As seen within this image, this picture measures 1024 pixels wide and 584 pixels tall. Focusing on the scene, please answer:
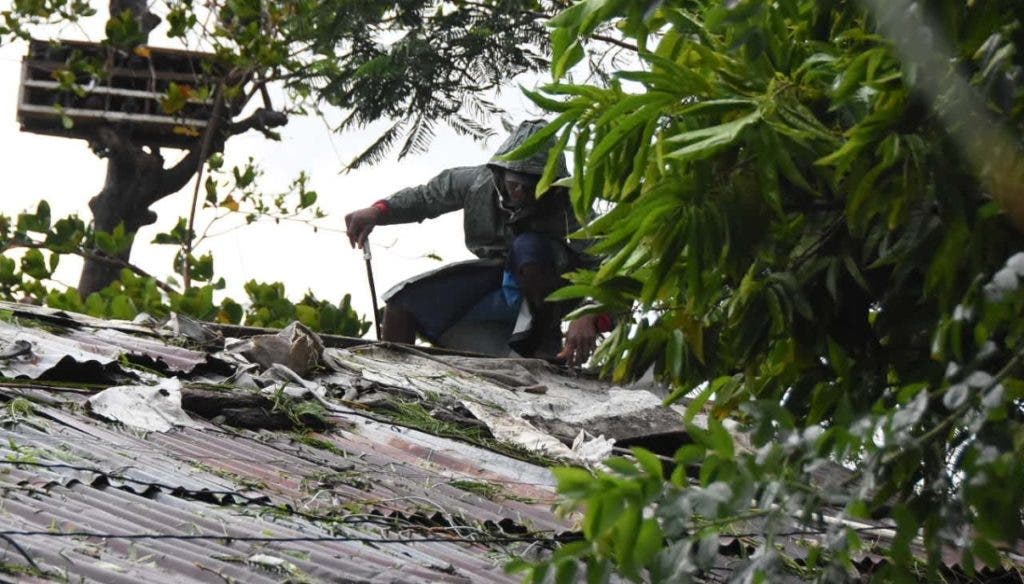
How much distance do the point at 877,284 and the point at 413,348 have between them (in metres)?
3.48

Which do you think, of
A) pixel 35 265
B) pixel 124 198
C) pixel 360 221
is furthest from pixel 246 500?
pixel 124 198

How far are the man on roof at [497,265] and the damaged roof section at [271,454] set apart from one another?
586 mm

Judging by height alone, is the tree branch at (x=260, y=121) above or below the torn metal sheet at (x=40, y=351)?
above

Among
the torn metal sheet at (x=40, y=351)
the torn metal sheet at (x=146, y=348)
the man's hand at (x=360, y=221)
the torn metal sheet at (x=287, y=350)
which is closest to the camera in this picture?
the torn metal sheet at (x=40, y=351)

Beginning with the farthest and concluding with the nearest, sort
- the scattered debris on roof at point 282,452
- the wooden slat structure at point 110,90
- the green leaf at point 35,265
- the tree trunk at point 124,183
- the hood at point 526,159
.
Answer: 1. the tree trunk at point 124,183
2. the wooden slat structure at point 110,90
3. the green leaf at point 35,265
4. the hood at point 526,159
5. the scattered debris on roof at point 282,452

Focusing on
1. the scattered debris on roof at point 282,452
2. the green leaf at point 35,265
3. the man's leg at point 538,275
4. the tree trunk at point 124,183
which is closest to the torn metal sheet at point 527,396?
the scattered debris on roof at point 282,452

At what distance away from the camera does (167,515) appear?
10.3ft

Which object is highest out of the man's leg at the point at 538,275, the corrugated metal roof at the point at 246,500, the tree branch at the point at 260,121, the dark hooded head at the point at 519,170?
the tree branch at the point at 260,121

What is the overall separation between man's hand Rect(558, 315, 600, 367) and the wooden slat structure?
14.8 ft

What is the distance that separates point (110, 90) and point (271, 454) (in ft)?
23.6

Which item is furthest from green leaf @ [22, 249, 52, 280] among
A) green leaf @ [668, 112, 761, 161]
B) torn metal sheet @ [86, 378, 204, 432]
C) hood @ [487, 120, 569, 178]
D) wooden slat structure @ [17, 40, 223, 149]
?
green leaf @ [668, 112, 761, 161]

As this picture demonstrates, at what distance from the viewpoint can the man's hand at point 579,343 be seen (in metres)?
6.62

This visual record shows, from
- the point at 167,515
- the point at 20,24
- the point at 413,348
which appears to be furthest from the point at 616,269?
the point at 20,24

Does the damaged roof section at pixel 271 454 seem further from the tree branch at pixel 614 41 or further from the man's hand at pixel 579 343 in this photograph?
the tree branch at pixel 614 41
